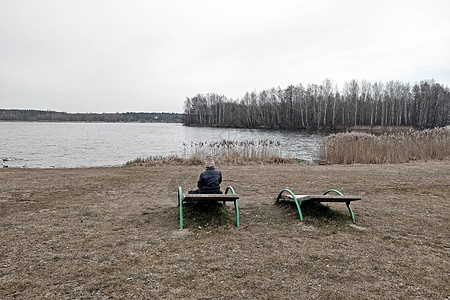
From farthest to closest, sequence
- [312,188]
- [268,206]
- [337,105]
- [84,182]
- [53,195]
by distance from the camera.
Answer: [337,105], [84,182], [312,188], [53,195], [268,206]

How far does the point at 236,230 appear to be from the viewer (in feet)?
15.9

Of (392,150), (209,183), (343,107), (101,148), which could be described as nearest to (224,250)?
(209,183)

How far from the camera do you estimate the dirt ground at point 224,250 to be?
121 inches

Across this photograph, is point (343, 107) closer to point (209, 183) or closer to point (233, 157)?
point (233, 157)

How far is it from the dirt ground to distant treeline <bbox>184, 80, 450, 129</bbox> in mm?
57192

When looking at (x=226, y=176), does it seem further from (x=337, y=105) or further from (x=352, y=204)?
(x=337, y=105)

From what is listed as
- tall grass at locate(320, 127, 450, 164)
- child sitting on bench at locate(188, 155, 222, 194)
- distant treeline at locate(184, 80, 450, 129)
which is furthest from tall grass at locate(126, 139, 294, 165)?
distant treeline at locate(184, 80, 450, 129)

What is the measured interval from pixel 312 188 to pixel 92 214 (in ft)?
20.0

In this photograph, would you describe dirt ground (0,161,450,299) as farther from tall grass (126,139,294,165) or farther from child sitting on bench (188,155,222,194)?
tall grass (126,139,294,165)

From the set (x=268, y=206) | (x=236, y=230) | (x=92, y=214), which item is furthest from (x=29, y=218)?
(x=268, y=206)

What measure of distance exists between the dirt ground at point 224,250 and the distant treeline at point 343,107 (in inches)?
2252

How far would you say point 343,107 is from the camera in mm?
61844

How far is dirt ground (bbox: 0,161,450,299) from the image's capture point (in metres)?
3.07

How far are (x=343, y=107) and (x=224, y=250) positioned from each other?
209 feet
